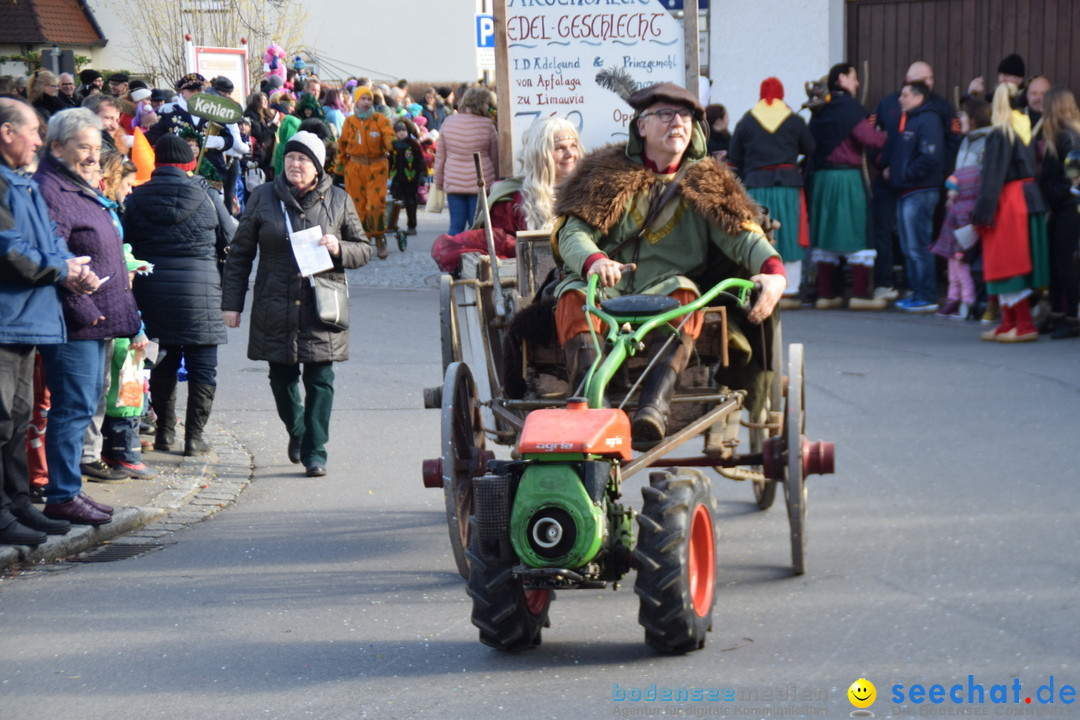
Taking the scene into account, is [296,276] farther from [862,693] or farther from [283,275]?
[862,693]

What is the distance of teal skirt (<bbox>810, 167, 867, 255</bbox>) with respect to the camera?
1438 cm

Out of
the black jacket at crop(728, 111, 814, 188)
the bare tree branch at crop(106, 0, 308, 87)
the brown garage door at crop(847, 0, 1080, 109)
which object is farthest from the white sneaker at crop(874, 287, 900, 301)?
the bare tree branch at crop(106, 0, 308, 87)

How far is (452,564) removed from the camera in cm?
670

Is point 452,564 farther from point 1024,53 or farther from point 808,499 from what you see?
point 1024,53

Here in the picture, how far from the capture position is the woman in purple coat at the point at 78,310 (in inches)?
280

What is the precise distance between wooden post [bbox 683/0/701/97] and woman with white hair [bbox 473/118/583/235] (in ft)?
3.54

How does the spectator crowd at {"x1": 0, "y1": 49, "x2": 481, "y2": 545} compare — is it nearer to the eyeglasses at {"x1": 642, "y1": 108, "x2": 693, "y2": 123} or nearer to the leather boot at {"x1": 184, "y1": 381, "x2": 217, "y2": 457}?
the leather boot at {"x1": 184, "y1": 381, "x2": 217, "y2": 457}

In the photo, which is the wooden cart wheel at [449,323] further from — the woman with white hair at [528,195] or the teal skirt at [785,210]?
the teal skirt at [785,210]

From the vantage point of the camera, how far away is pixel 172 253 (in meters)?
8.63

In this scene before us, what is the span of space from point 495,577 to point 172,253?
4319 millimetres

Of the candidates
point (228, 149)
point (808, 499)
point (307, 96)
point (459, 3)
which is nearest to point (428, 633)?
point (808, 499)

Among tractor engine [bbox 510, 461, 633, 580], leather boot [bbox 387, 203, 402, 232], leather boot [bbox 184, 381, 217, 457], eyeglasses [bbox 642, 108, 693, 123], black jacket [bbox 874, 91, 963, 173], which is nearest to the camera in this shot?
tractor engine [bbox 510, 461, 633, 580]

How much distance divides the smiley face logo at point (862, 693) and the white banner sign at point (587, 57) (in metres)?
4.96

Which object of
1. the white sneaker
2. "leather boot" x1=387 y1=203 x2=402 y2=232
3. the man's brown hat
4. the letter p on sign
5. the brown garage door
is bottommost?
the white sneaker
